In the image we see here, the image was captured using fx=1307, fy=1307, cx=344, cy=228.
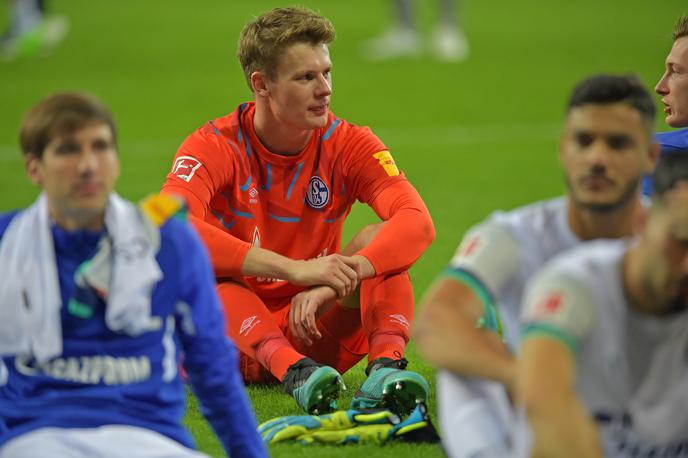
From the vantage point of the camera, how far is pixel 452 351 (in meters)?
3.13

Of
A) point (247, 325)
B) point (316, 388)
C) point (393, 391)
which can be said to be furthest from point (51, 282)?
point (247, 325)

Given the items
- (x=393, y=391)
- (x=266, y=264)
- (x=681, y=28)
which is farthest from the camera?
(x=681, y=28)

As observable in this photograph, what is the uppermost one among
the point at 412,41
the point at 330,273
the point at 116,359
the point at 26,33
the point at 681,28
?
the point at 26,33

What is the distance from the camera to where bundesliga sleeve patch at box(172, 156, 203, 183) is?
505cm

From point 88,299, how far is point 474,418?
1.01 meters

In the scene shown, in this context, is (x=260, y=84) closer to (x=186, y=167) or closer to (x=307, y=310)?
(x=186, y=167)

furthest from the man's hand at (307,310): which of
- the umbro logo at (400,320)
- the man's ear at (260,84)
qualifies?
the man's ear at (260,84)

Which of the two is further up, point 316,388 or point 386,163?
point 386,163

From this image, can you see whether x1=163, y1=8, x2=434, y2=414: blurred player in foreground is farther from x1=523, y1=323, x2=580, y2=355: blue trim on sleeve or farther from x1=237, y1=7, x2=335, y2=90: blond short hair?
x1=523, y1=323, x2=580, y2=355: blue trim on sleeve

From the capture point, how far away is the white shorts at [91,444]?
3.12 meters

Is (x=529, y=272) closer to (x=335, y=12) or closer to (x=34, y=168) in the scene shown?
(x=34, y=168)

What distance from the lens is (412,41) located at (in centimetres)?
1781

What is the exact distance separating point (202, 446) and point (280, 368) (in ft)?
1.94

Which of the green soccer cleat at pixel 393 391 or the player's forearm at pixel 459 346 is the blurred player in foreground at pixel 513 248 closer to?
the player's forearm at pixel 459 346
